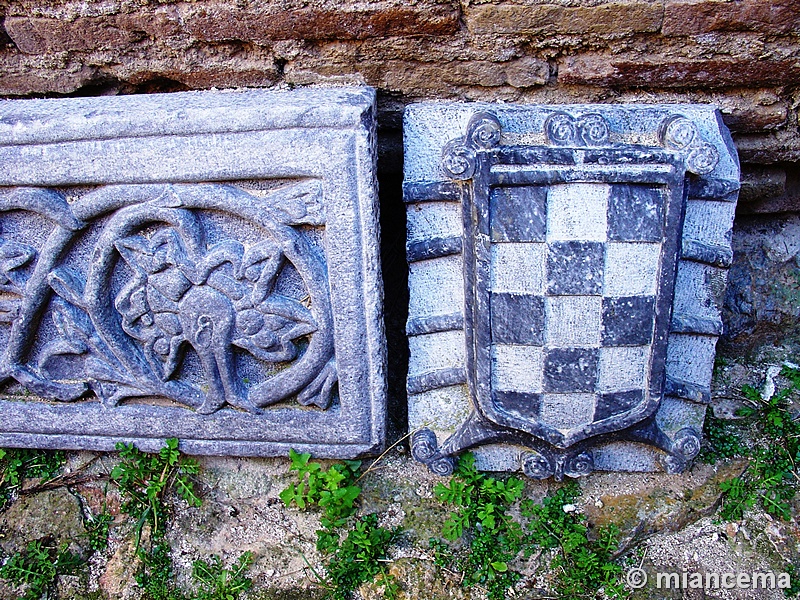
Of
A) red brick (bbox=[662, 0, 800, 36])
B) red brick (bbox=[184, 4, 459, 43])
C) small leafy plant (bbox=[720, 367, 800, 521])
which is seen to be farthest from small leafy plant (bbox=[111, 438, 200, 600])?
red brick (bbox=[662, 0, 800, 36])

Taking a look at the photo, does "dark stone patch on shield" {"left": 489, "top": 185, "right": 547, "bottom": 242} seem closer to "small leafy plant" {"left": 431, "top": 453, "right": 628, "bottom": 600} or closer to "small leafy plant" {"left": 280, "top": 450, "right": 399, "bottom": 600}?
"small leafy plant" {"left": 431, "top": 453, "right": 628, "bottom": 600}

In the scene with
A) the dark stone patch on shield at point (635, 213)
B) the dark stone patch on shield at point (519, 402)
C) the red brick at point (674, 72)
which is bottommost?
the dark stone patch on shield at point (519, 402)

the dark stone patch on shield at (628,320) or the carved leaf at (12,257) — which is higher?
the carved leaf at (12,257)

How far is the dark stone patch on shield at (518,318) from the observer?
1.72m

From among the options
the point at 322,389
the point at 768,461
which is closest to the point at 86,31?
the point at 322,389

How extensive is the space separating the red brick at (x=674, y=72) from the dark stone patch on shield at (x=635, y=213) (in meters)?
0.39

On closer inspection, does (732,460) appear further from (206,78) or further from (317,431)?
(206,78)

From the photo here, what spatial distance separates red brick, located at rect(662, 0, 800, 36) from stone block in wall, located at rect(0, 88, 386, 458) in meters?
0.86

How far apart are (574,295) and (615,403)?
0.36 meters

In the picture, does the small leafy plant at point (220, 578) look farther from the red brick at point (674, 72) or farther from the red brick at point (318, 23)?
the red brick at point (674, 72)

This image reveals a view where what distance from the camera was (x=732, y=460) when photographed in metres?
2.00

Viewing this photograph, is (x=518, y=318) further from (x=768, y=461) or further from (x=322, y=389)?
(x=768, y=461)

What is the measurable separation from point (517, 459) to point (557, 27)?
4.21 feet

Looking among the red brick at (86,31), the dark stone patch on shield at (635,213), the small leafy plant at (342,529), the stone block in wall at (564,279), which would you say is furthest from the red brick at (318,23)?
the small leafy plant at (342,529)
